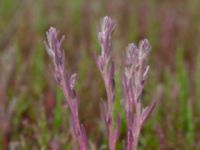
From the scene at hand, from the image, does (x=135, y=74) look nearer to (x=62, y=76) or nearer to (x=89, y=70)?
(x=62, y=76)

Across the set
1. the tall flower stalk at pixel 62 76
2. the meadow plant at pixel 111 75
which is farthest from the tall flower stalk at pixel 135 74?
the tall flower stalk at pixel 62 76

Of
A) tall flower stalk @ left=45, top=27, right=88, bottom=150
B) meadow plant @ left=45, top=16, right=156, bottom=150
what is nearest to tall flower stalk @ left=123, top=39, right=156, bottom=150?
meadow plant @ left=45, top=16, right=156, bottom=150

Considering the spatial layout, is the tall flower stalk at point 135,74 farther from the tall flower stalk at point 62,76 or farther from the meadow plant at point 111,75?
the tall flower stalk at point 62,76

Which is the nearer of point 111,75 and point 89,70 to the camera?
point 111,75

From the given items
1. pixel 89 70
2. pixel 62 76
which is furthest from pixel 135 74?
pixel 89 70

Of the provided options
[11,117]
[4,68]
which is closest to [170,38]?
[4,68]

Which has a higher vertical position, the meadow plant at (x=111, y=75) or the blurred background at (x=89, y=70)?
the meadow plant at (x=111, y=75)

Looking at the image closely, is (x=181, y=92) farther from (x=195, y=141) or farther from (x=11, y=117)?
(x=11, y=117)

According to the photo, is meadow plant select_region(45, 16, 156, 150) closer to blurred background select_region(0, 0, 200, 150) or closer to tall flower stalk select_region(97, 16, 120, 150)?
tall flower stalk select_region(97, 16, 120, 150)

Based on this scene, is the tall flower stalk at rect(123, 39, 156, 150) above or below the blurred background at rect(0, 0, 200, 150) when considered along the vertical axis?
above
